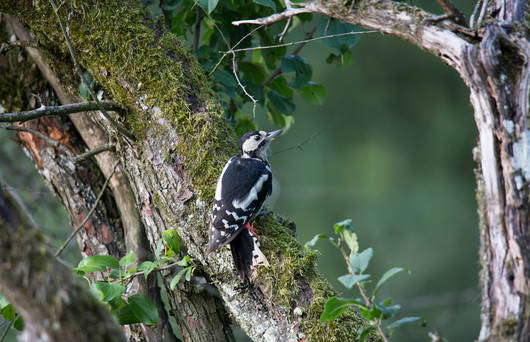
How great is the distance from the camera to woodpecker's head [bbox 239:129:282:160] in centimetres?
355

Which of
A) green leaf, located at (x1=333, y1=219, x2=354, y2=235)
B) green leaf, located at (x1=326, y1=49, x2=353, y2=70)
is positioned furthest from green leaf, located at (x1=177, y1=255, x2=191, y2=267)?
green leaf, located at (x1=326, y1=49, x2=353, y2=70)

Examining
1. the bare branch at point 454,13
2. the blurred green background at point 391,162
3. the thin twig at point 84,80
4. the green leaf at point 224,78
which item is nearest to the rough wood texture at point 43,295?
the thin twig at point 84,80

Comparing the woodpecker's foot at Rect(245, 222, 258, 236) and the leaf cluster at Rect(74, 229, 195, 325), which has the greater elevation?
the woodpecker's foot at Rect(245, 222, 258, 236)

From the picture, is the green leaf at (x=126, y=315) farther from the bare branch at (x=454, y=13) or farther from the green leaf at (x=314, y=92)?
the green leaf at (x=314, y=92)

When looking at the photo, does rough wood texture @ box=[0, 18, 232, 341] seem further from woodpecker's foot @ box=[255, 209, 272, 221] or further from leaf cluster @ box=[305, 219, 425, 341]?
leaf cluster @ box=[305, 219, 425, 341]

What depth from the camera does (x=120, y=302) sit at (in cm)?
218

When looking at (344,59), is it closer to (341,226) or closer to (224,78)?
(224,78)

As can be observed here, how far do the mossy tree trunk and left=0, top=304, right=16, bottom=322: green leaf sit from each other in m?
0.72

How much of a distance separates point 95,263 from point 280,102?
1630 mm

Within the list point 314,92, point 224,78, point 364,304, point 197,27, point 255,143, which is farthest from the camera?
point 255,143

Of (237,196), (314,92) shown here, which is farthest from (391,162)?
(237,196)

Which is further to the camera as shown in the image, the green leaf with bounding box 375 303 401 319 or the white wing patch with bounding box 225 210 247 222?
the white wing patch with bounding box 225 210 247 222

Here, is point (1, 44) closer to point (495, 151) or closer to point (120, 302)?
point (120, 302)

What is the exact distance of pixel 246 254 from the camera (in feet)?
7.90
